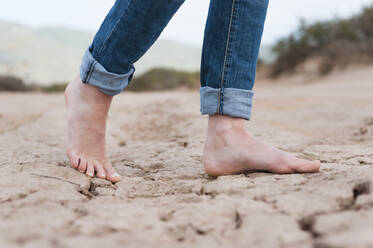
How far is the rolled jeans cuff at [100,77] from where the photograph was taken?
47.1 inches

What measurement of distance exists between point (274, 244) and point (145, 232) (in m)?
0.25

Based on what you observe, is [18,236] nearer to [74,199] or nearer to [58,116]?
[74,199]

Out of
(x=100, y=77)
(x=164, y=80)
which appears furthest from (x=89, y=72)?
(x=164, y=80)

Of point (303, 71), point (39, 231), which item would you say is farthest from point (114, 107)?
point (303, 71)

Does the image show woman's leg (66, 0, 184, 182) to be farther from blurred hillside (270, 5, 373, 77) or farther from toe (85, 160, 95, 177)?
blurred hillside (270, 5, 373, 77)

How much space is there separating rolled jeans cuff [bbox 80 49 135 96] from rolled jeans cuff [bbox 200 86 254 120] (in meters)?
0.27

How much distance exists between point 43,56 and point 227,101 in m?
11.0

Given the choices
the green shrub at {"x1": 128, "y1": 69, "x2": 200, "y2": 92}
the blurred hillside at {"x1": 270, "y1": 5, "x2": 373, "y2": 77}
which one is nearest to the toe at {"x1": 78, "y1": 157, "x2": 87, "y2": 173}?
the blurred hillside at {"x1": 270, "y1": 5, "x2": 373, "y2": 77}

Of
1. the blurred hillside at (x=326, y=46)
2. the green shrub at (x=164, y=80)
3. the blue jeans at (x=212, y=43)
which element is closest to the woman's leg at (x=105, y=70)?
the blue jeans at (x=212, y=43)

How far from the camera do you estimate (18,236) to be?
69 centimetres

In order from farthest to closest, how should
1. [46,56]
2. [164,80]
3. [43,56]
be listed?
[46,56] → [43,56] → [164,80]

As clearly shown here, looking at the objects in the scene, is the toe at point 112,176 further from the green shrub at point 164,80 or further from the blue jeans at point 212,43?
the green shrub at point 164,80

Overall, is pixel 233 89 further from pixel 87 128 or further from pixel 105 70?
pixel 87 128

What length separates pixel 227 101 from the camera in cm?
115
